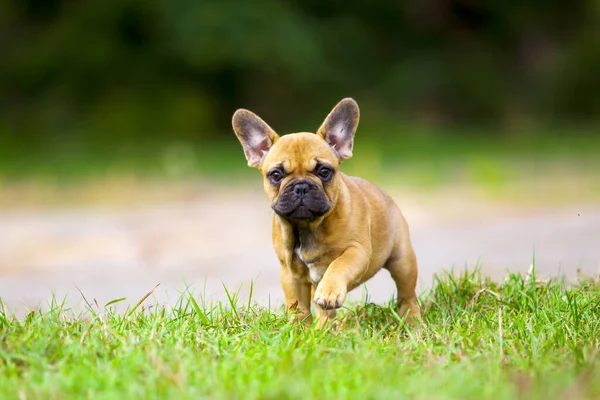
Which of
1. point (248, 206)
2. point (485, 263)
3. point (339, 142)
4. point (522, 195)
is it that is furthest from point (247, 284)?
point (522, 195)

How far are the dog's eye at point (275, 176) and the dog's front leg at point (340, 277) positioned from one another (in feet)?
1.92

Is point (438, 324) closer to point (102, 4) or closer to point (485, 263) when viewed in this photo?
point (485, 263)

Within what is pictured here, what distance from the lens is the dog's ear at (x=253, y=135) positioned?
6.05 m

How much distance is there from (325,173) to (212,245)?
5.71 metres

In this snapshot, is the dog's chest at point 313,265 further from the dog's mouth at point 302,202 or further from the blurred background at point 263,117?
the blurred background at point 263,117

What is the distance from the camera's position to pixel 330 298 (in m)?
5.00

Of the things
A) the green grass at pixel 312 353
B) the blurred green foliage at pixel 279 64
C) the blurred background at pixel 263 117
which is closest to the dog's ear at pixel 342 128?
the green grass at pixel 312 353

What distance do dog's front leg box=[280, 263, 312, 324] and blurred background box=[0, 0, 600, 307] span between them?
0.92 metres

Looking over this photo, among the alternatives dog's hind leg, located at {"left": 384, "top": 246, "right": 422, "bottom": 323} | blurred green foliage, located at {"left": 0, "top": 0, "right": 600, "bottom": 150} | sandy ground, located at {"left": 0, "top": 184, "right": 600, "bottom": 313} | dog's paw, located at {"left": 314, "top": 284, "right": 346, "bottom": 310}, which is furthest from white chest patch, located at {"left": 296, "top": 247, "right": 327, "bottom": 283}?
blurred green foliage, located at {"left": 0, "top": 0, "right": 600, "bottom": 150}

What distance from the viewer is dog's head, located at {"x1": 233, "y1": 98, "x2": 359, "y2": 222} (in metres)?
5.35

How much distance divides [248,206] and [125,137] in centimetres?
1046

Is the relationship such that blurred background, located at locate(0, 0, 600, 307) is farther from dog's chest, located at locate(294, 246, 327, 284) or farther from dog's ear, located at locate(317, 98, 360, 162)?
dog's ear, located at locate(317, 98, 360, 162)

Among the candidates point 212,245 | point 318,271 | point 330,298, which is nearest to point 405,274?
point 318,271

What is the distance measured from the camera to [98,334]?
475cm
